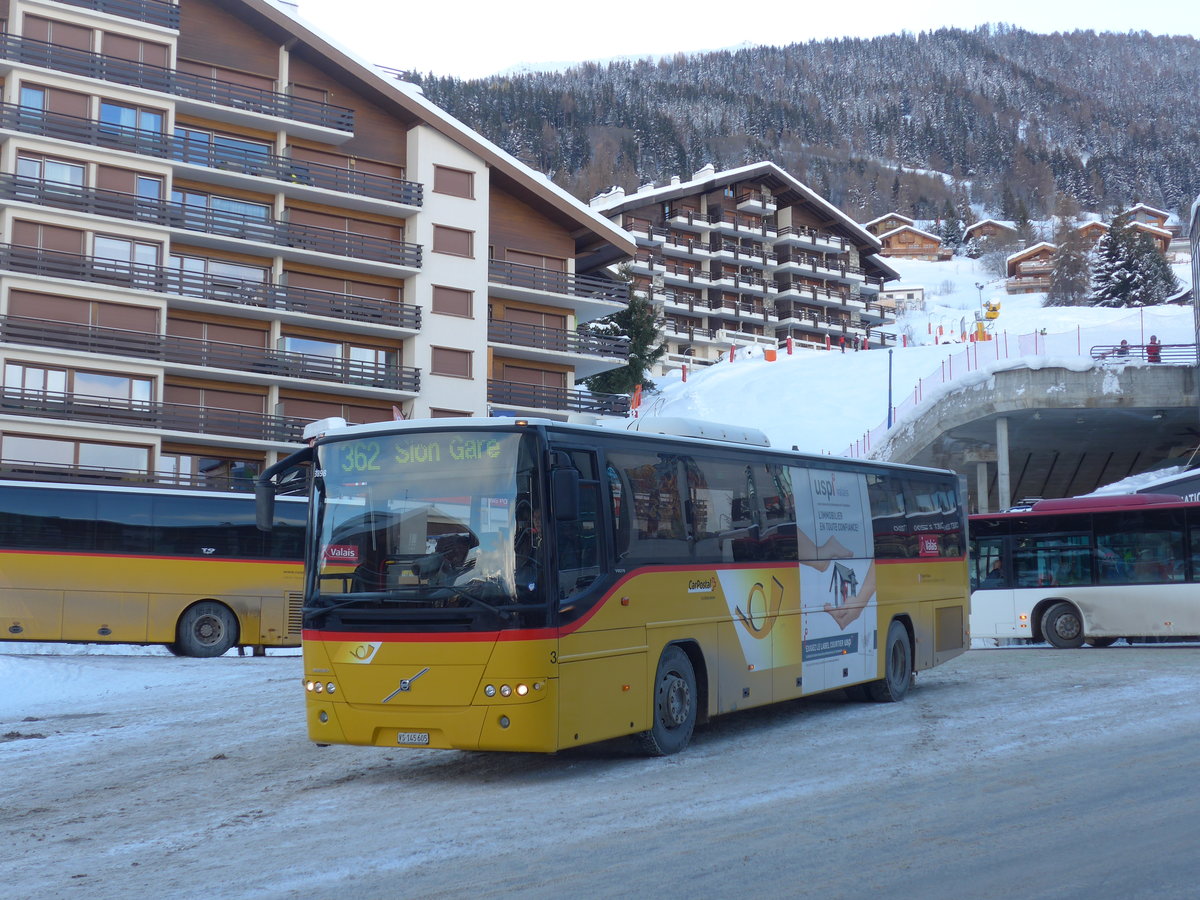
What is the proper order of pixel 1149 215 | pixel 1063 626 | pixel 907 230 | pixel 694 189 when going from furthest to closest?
pixel 1149 215, pixel 907 230, pixel 694 189, pixel 1063 626

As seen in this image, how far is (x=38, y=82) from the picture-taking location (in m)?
38.8

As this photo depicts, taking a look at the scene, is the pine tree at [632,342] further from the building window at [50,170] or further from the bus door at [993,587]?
the bus door at [993,587]

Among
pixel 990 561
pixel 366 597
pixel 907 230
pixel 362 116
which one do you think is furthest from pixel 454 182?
pixel 907 230

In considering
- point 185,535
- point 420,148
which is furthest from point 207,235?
point 185,535

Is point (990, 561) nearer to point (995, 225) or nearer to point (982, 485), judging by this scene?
point (982, 485)

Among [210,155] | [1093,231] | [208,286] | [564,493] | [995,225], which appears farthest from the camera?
[995,225]

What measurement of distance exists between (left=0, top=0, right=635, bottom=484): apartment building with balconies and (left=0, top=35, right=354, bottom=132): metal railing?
0.07 m

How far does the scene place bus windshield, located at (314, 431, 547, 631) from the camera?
10086 millimetres

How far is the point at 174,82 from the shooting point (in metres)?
41.2

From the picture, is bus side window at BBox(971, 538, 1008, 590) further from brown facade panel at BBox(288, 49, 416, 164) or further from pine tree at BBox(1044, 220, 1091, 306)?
pine tree at BBox(1044, 220, 1091, 306)

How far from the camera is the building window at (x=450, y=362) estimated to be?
46.1 metres

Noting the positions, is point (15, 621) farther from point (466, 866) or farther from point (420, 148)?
point (420, 148)

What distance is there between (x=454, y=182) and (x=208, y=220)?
9.20 metres

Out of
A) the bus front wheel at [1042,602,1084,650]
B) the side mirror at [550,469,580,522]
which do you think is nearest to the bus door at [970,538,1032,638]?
the bus front wheel at [1042,602,1084,650]
